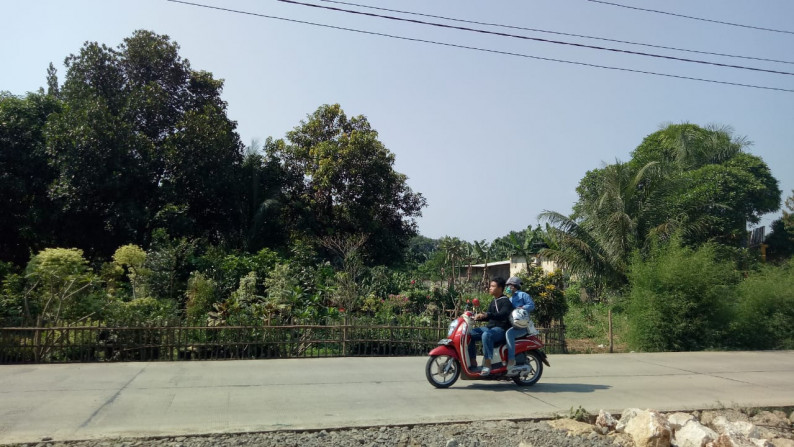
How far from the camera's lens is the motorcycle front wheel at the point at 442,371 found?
8578 mm

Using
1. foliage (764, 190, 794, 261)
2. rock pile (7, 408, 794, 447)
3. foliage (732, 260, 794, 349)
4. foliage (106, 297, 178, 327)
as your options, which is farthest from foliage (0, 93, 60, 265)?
foliage (764, 190, 794, 261)

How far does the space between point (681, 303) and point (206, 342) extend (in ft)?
36.3

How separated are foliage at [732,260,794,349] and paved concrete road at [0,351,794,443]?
3675 mm

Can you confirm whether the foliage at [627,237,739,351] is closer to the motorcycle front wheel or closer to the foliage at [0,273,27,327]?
the motorcycle front wheel

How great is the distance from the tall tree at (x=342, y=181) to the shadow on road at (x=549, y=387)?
53.4ft

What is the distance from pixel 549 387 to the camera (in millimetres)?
9000

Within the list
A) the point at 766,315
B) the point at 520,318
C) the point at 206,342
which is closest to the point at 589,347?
the point at 766,315

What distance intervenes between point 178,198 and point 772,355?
20.3m

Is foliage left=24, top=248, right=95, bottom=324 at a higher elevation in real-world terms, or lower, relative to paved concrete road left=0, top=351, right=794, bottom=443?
higher

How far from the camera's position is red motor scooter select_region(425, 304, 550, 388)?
27.8ft

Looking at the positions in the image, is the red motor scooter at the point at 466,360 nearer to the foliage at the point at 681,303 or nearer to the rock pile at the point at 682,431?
the rock pile at the point at 682,431

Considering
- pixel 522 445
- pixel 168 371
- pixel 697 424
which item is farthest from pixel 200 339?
pixel 697 424

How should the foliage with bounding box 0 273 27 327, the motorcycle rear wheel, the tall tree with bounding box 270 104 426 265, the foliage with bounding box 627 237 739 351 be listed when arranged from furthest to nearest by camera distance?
1. the tall tree with bounding box 270 104 426 265
2. the foliage with bounding box 627 237 739 351
3. the foliage with bounding box 0 273 27 327
4. the motorcycle rear wheel

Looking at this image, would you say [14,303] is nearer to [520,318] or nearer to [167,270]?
[167,270]
